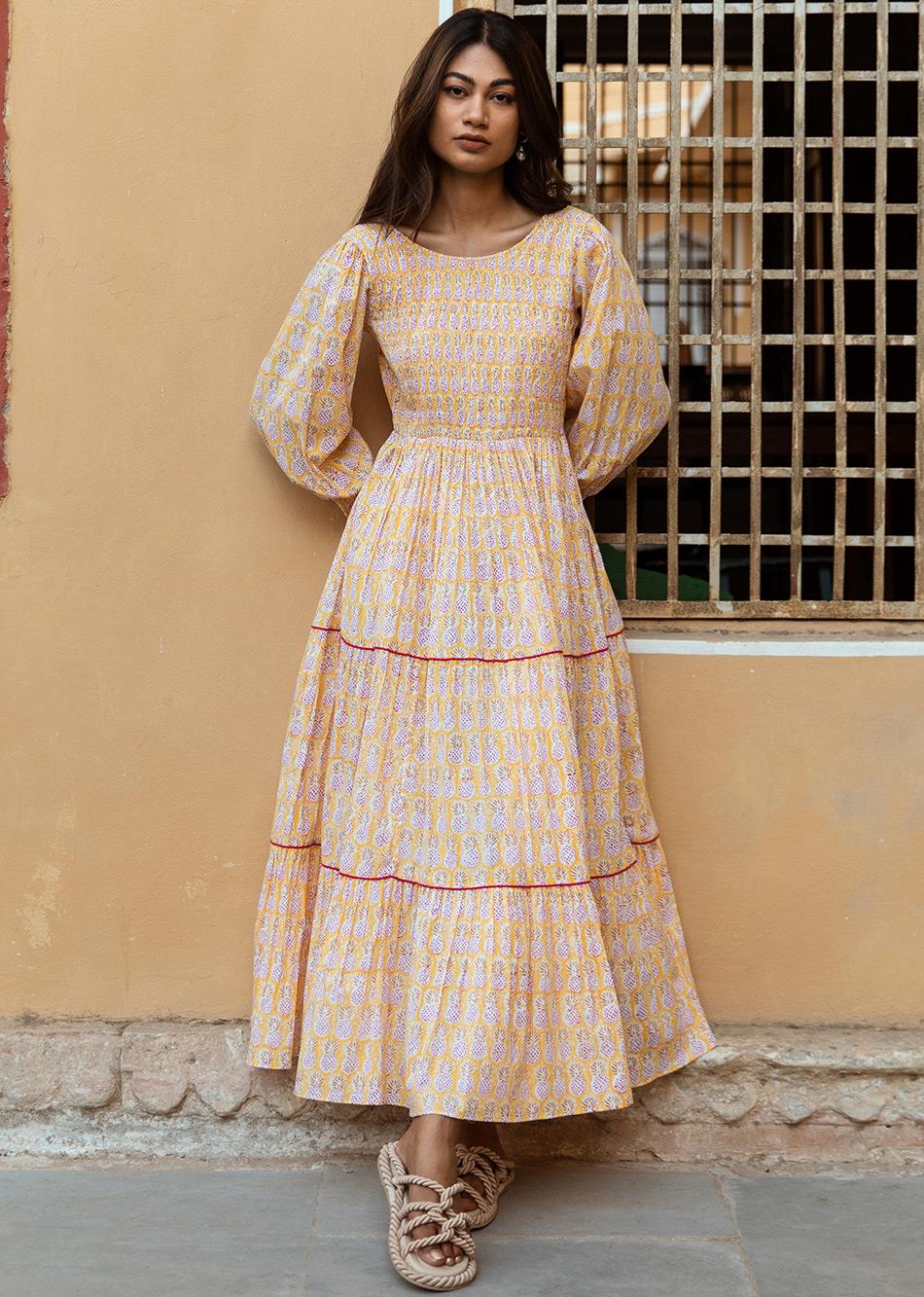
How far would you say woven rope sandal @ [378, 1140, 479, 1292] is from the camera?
2.37 metres

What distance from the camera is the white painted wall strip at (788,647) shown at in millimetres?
2947

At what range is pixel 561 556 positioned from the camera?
272cm

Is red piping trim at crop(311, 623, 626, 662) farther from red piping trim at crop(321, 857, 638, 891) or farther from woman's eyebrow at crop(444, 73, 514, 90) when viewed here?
woman's eyebrow at crop(444, 73, 514, 90)

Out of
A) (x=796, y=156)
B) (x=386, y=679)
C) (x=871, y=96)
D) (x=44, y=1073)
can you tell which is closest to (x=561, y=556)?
(x=386, y=679)

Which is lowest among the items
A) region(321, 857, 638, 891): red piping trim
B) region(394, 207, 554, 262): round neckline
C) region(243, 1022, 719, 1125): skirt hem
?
region(243, 1022, 719, 1125): skirt hem

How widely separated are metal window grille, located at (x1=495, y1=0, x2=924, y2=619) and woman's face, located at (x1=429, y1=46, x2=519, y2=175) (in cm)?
27

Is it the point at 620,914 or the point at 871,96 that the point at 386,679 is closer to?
the point at 620,914

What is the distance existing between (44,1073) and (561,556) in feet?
4.99

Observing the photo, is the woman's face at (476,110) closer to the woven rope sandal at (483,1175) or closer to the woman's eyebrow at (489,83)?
the woman's eyebrow at (489,83)

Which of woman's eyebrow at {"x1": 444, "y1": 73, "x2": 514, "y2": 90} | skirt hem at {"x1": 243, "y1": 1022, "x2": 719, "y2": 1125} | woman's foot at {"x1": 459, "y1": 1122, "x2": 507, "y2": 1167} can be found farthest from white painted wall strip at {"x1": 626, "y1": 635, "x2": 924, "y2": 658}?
woman's eyebrow at {"x1": 444, "y1": 73, "x2": 514, "y2": 90}

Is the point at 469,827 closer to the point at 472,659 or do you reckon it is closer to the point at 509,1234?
the point at 472,659

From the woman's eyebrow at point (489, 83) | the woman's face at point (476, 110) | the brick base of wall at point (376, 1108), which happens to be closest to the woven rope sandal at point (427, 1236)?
the brick base of wall at point (376, 1108)

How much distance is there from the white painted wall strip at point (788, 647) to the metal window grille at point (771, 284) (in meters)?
0.08

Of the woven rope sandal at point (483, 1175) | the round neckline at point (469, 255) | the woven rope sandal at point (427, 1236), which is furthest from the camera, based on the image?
the round neckline at point (469, 255)
